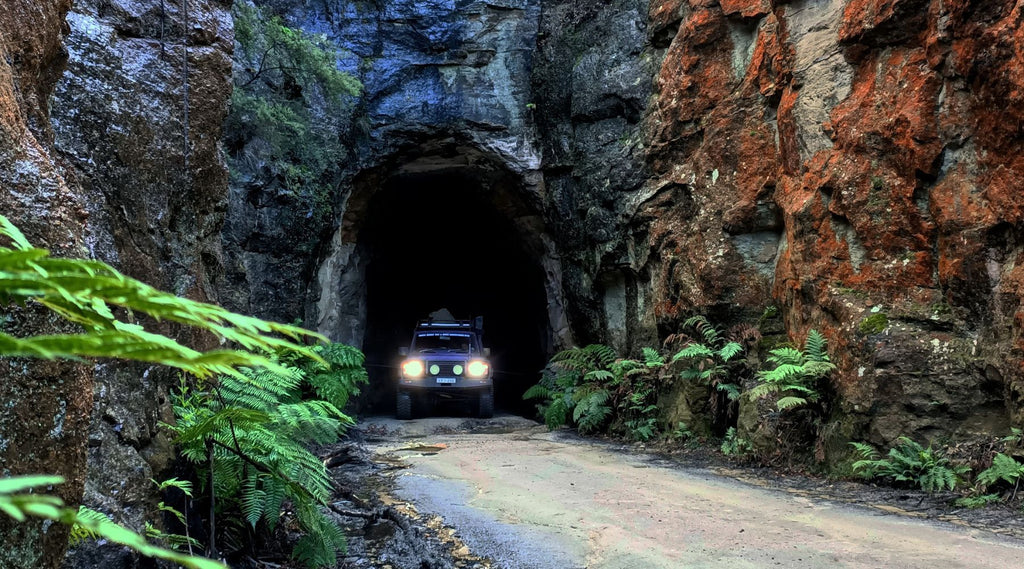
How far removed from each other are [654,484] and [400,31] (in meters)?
11.8

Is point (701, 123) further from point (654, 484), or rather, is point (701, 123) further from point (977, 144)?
point (654, 484)

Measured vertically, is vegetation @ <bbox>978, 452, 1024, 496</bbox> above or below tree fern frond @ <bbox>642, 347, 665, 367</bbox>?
below

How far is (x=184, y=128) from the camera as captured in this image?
5.07m

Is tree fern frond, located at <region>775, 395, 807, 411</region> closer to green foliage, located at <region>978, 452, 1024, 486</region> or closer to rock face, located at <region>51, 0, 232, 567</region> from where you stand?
green foliage, located at <region>978, 452, 1024, 486</region>

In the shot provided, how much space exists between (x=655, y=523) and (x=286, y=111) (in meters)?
9.87

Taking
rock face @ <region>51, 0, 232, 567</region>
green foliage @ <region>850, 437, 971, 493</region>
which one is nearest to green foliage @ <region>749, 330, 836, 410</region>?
green foliage @ <region>850, 437, 971, 493</region>

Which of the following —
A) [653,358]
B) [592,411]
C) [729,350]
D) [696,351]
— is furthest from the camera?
[592,411]

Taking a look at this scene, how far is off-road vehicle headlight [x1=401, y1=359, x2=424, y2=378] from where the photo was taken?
13891 millimetres

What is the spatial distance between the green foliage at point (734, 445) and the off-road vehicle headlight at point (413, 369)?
6955 millimetres

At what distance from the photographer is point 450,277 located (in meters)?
23.6

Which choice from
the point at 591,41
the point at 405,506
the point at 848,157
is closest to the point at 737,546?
the point at 405,506

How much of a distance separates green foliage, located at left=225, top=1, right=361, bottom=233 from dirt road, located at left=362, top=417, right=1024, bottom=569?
23.5 ft

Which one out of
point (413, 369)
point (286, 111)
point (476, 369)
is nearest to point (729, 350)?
point (476, 369)

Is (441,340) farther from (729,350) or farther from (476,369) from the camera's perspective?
(729,350)
